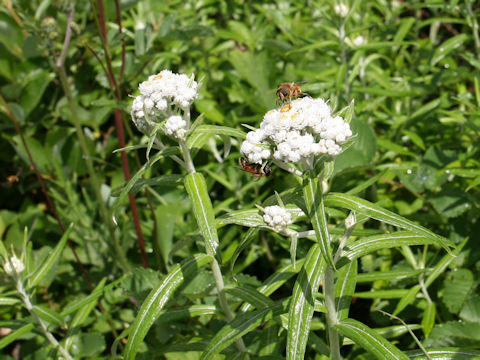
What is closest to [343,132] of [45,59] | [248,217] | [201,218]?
[248,217]

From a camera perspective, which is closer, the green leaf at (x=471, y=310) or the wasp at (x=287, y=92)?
the wasp at (x=287, y=92)

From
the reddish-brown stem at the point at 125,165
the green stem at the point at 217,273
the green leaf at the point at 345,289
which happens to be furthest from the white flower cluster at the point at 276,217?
the reddish-brown stem at the point at 125,165

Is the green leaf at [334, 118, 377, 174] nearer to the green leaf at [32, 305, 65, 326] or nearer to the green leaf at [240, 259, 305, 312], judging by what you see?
the green leaf at [240, 259, 305, 312]

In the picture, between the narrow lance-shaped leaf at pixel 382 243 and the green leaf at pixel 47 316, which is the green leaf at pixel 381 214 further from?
the green leaf at pixel 47 316

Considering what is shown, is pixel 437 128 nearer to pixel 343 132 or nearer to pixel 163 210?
pixel 163 210

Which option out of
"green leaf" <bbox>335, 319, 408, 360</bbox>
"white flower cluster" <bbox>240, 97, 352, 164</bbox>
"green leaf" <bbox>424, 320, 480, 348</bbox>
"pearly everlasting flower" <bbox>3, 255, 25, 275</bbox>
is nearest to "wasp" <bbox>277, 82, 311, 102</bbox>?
"white flower cluster" <bbox>240, 97, 352, 164</bbox>

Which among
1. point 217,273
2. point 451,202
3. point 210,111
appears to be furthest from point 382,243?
point 210,111
